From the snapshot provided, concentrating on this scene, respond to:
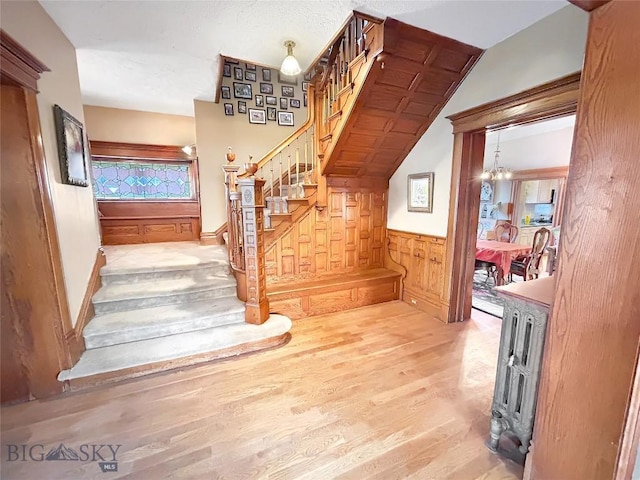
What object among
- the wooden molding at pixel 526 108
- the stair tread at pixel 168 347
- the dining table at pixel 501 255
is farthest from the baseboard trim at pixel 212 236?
the dining table at pixel 501 255

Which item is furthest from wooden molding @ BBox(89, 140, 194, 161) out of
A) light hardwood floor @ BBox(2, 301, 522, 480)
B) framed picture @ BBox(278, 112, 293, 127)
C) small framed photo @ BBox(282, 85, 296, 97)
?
light hardwood floor @ BBox(2, 301, 522, 480)

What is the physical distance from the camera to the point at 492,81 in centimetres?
249

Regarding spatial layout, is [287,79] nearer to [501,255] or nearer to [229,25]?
[229,25]

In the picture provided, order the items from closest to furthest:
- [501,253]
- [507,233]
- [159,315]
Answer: [159,315]
[501,253]
[507,233]

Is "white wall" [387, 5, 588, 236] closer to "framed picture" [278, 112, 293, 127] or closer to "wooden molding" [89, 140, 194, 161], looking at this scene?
"framed picture" [278, 112, 293, 127]

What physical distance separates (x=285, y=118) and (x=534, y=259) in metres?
4.19

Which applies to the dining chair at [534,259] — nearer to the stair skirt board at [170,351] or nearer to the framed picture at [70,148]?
the stair skirt board at [170,351]

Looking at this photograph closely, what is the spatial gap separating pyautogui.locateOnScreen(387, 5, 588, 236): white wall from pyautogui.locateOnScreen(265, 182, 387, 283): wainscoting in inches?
12.1

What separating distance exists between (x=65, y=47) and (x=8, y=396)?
8.80ft

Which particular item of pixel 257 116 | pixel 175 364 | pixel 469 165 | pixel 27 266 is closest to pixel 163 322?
pixel 175 364

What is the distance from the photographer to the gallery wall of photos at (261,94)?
13.3 feet

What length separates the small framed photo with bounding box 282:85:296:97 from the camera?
4366 mm

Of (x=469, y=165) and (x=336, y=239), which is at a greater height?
(x=469, y=165)

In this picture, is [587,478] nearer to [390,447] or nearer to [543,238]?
[390,447]
